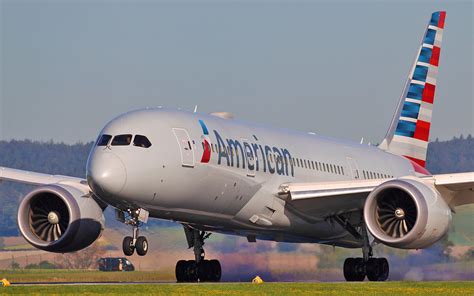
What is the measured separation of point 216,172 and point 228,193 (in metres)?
1.00

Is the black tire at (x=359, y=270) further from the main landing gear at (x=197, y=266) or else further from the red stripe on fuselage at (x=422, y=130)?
the red stripe on fuselage at (x=422, y=130)

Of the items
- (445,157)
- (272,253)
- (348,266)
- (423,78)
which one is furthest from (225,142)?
(445,157)

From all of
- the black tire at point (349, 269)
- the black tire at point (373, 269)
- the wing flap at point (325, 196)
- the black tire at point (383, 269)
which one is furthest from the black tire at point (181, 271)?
the black tire at point (383, 269)

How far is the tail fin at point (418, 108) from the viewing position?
160 ft

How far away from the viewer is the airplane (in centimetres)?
3256

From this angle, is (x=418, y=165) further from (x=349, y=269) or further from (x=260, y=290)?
(x=260, y=290)

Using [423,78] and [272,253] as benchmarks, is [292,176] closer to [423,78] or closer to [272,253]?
[272,253]

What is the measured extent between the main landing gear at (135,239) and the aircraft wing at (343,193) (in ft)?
21.0

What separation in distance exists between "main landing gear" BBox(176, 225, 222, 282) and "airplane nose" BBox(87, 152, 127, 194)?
7448 millimetres

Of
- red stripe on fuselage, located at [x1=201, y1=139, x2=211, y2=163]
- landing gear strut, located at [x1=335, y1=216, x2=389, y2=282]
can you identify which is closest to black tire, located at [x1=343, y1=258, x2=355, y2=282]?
landing gear strut, located at [x1=335, y1=216, x2=389, y2=282]

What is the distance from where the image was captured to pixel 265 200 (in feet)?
122

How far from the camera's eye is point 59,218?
3706cm

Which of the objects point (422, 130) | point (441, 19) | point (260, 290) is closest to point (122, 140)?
point (260, 290)

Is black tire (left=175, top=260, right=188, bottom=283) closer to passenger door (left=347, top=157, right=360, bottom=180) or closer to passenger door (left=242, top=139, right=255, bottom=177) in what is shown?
passenger door (left=242, top=139, right=255, bottom=177)
